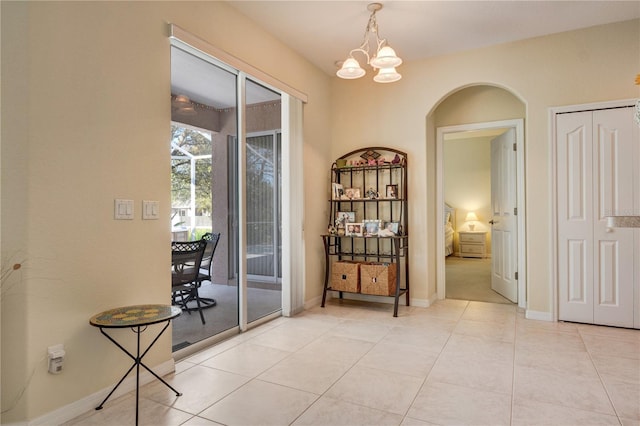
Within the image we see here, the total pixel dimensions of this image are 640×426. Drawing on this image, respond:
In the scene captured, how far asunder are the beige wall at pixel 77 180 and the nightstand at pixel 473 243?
7.49 m

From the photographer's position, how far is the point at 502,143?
15.7 ft

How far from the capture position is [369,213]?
461 centimetres

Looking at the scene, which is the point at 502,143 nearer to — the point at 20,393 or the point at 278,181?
the point at 278,181

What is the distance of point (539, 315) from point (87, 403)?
400cm

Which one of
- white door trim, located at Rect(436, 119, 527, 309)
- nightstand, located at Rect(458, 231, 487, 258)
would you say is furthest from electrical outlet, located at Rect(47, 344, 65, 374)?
nightstand, located at Rect(458, 231, 487, 258)

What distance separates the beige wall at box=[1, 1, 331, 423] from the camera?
179 centimetres

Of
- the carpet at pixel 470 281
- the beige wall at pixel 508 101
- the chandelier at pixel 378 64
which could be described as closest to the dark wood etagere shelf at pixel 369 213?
the beige wall at pixel 508 101

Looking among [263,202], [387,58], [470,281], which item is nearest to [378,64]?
[387,58]

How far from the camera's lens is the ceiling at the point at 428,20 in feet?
10.2

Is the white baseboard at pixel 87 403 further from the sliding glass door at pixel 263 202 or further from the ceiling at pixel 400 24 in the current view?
the ceiling at pixel 400 24

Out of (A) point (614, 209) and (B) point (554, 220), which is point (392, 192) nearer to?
(B) point (554, 220)

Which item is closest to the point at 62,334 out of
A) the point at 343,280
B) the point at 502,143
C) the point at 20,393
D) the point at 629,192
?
the point at 20,393

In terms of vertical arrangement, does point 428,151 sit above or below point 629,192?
above

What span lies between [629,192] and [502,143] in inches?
65.3
